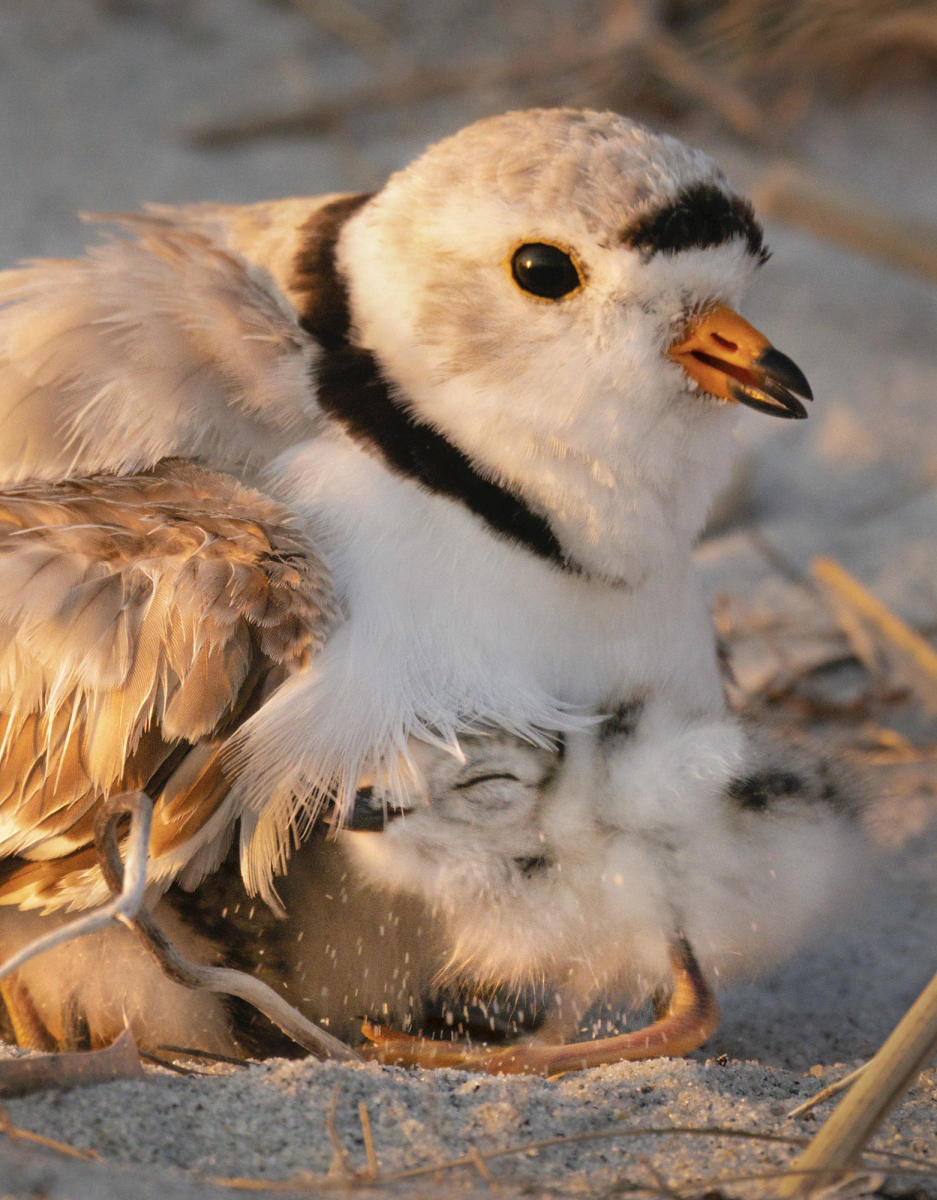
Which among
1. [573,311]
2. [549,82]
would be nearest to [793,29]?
[549,82]

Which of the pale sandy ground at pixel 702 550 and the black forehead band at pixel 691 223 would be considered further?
the black forehead band at pixel 691 223

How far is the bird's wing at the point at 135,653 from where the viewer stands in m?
1.49

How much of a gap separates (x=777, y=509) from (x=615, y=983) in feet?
6.25

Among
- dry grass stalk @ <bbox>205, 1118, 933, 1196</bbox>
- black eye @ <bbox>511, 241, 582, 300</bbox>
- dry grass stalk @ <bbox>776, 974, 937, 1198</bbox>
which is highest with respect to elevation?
black eye @ <bbox>511, 241, 582, 300</bbox>

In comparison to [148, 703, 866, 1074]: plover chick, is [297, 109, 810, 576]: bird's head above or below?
above

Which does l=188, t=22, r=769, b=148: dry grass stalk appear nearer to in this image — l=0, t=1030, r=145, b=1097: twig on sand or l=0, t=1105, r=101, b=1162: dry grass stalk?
l=0, t=1030, r=145, b=1097: twig on sand

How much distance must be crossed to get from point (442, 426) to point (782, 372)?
39 cm

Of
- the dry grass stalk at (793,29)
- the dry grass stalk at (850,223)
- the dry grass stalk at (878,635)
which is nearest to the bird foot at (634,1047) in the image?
the dry grass stalk at (878,635)

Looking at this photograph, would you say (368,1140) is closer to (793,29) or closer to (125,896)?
(125,896)

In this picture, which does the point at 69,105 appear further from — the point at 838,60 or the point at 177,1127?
the point at 177,1127

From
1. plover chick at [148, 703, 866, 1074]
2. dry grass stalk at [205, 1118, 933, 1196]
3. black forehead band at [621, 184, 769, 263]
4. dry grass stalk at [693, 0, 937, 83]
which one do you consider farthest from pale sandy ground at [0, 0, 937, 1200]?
black forehead band at [621, 184, 769, 263]

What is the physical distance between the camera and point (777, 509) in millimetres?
3340

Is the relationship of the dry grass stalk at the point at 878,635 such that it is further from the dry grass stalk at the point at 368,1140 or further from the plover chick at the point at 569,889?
the dry grass stalk at the point at 368,1140

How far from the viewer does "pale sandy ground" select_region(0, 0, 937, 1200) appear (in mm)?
1348
